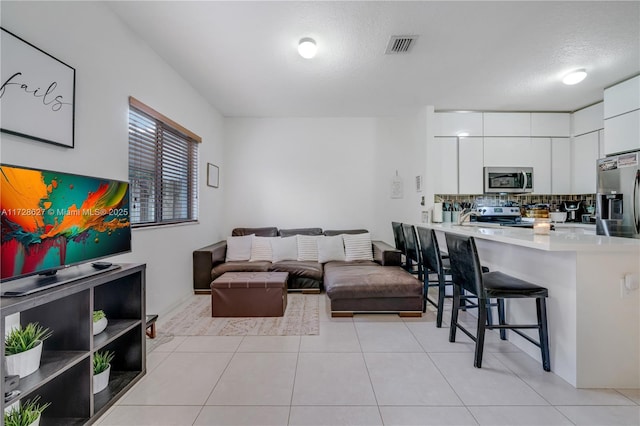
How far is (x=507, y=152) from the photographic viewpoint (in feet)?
14.7

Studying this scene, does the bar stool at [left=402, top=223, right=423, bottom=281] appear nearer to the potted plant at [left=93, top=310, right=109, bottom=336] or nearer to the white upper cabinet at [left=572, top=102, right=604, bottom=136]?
the potted plant at [left=93, top=310, right=109, bottom=336]

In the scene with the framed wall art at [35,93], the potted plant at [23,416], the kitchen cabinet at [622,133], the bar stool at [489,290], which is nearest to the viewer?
the potted plant at [23,416]

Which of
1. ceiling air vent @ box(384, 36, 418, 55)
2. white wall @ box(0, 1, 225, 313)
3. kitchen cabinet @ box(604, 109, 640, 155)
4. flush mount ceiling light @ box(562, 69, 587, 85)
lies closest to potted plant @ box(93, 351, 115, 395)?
white wall @ box(0, 1, 225, 313)

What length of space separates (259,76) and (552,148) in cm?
457

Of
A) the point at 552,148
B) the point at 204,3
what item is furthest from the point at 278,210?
the point at 552,148

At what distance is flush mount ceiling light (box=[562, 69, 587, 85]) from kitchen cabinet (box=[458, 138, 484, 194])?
1264 mm

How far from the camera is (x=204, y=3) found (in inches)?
82.8

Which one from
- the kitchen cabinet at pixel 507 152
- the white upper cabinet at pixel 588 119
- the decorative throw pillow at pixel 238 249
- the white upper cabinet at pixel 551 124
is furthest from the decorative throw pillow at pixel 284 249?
the white upper cabinet at pixel 588 119

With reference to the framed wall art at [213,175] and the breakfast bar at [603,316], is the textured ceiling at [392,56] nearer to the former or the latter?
the framed wall art at [213,175]

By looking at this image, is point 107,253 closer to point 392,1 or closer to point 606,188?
point 392,1

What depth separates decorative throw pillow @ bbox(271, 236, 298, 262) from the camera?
418 centimetres

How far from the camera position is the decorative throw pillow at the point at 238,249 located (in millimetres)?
4086

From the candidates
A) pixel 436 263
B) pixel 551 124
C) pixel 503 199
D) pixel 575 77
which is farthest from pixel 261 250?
pixel 551 124

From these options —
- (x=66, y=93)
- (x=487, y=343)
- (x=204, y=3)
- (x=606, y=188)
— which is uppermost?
(x=204, y=3)
